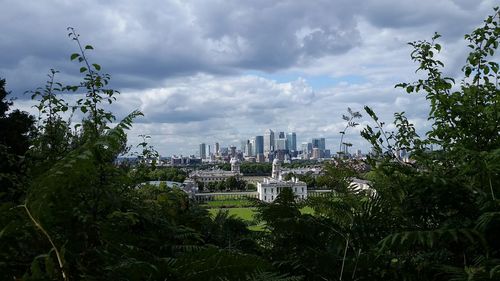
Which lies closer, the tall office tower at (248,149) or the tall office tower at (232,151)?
the tall office tower at (248,149)

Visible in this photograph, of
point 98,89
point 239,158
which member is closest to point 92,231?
point 98,89

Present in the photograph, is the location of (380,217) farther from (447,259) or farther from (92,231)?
(92,231)

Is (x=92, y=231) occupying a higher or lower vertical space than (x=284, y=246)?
higher

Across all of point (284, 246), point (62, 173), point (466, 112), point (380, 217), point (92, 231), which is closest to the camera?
point (62, 173)

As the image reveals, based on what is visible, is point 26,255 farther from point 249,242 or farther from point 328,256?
point 249,242

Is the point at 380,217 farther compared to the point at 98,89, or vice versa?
the point at 98,89

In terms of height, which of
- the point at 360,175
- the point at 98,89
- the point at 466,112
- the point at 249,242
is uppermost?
the point at 98,89

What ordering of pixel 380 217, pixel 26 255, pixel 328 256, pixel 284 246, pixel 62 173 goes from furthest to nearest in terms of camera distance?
pixel 284 246
pixel 380 217
pixel 328 256
pixel 26 255
pixel 62 173

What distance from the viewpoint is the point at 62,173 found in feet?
5.38

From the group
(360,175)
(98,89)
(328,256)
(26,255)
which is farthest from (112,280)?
(98,89)

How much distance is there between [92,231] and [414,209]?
1.72m

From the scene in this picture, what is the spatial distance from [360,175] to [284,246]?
0.85m

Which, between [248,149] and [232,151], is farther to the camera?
[232,151]

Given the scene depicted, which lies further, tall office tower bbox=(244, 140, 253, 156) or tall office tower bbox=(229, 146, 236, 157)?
tall office tower bbox=(229, 146, 236, 157)
